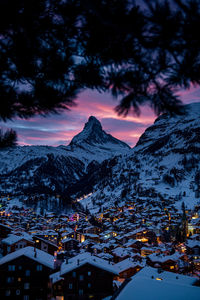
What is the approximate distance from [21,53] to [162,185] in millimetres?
167687

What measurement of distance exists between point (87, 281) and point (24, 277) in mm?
6520

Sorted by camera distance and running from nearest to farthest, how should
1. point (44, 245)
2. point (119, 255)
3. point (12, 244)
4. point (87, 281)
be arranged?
point (87, 281)
point (12, 244)
point (44, 245)
point (119, 255)

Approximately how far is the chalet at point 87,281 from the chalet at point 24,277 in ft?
7.06

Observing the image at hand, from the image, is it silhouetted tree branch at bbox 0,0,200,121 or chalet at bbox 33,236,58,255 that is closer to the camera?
silhouetted tree branch at bbox 0,0,200,121

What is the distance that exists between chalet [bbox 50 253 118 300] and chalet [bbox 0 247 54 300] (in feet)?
7.06

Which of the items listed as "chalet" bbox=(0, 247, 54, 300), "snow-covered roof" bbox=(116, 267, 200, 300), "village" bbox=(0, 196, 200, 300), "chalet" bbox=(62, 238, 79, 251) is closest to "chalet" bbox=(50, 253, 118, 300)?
"village" bbox=(0, 196, 200, 300)

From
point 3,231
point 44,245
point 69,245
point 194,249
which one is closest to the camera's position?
point 3,231

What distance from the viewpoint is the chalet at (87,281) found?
882 inches

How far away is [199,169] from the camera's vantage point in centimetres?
17125

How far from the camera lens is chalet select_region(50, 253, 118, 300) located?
22391mm

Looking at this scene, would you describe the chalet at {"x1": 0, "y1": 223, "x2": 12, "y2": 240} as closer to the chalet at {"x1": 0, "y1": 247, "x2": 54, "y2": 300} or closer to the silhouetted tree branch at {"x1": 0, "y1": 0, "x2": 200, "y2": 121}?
the chalet at {"x1": 0, "y1": 247, "x2": 54, "y2": 300}

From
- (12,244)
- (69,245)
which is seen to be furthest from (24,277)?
(69,245)

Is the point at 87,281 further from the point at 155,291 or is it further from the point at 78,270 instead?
the point at 155,291

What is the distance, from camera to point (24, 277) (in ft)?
72.5
